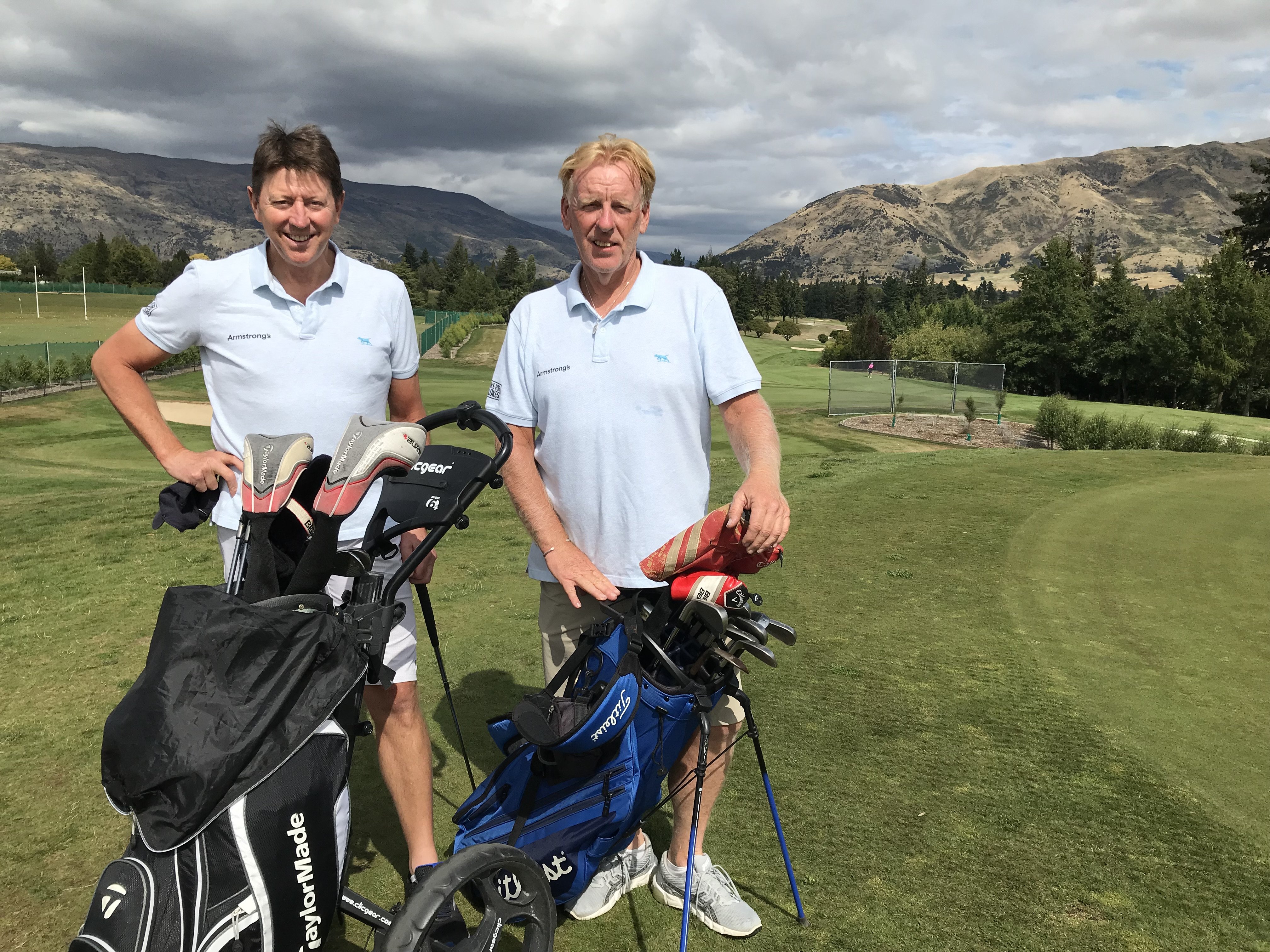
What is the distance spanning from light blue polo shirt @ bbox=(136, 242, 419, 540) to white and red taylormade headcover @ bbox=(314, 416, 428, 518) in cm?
46

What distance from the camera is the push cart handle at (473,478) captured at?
7.22ft

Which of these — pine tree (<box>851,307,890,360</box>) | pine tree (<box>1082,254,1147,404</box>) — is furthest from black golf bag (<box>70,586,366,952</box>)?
pine tree (<box>851,307,890,360</box>)

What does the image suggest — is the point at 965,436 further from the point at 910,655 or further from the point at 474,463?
the point at 474,463

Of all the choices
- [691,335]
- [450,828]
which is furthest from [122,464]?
[691,335]

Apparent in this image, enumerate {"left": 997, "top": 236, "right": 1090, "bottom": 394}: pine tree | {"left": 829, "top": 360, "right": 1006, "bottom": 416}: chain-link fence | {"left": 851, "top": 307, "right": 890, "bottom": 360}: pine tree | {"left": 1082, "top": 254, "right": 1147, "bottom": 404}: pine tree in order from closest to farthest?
1. {"left": 829, "top": 360, "right": 1006, "bottom": 416}: chain-link fence
2. {"left": 1082, "top": 254, "right": 1147, "bottom": 404}: pine tree
3. {"left": 997, "top": 236, "right": 1090, "bottom": 394}: pine tree
4. {"left": 851, "top": 307, "right": 890, "bottom": 360}: pine tree

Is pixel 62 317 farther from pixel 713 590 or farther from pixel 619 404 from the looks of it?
pixel 713 590

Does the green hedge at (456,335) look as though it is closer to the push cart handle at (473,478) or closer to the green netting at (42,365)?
the green netting at (42,365)

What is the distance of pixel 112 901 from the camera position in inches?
67.1

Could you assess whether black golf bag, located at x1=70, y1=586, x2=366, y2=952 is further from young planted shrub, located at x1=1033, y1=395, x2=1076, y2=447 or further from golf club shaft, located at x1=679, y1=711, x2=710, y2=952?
young planted shrub, located at x1=1033, y1=395, x2=1076, y2=447

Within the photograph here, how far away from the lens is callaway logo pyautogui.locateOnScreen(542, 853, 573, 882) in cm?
255

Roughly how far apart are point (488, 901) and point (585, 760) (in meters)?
0.44

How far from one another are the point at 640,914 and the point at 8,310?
250 ft

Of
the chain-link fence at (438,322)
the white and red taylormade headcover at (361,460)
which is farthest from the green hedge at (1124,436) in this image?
the chain-link fence at (438,322)

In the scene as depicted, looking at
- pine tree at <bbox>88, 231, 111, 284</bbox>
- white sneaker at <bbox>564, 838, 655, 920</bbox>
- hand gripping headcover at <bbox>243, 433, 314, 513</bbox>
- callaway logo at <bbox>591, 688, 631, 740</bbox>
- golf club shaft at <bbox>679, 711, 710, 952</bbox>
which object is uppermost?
pine tree at <bbox>88, 231, 111, 284</bbox>
